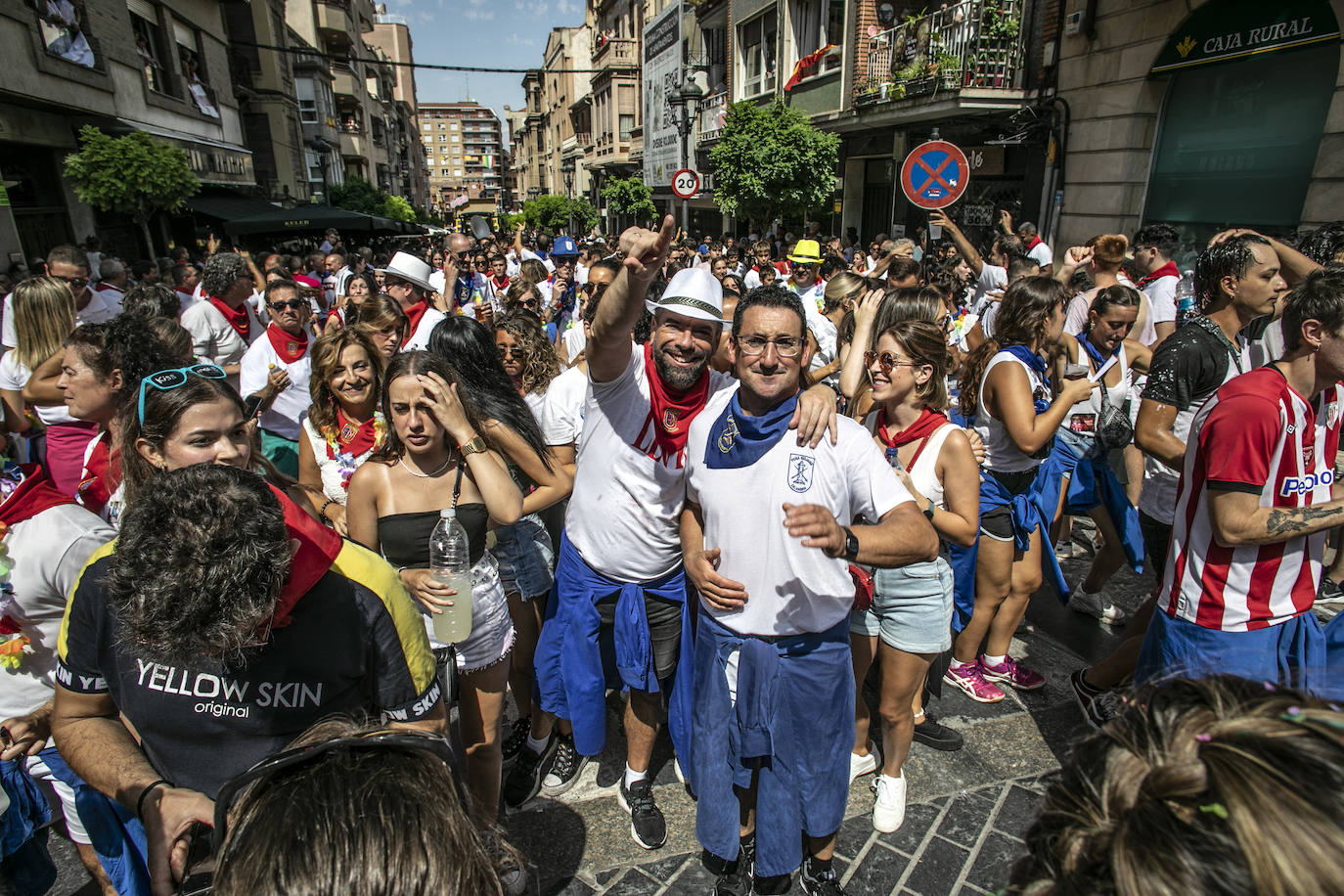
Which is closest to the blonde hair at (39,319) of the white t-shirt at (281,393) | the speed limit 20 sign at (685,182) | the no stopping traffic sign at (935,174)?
the white t-shirt at (281,393)

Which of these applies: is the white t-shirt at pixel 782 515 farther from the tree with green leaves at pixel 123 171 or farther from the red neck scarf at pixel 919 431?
the tree with green leaves at pixel 123 171

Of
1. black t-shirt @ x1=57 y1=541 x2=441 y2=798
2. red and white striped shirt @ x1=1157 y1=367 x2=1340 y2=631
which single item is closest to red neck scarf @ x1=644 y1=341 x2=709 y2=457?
black t-shirt @ x1=57 y1=541 x2=441 y2=798

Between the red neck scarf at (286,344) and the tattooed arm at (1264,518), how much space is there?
488 centimetres

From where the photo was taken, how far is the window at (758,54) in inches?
870

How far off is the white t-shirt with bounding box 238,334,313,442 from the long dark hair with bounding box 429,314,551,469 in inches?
66.7

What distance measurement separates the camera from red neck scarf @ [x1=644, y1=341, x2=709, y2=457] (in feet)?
8.96

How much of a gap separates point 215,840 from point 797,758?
68.2 inches

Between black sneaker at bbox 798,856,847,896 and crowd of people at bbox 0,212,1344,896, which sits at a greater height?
crowd of people at bbox 0,212,1344,896

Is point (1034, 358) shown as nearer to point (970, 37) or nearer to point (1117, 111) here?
point (1117, 111)

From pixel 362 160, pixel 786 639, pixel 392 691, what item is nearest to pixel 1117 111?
pixel 786 639

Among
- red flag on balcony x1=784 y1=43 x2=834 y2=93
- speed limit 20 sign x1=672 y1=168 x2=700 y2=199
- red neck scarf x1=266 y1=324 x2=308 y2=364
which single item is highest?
red flag on balcony x1=784 y1=43 x2=834 y2=93

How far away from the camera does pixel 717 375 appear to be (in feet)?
9.82

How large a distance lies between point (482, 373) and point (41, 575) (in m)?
1.67

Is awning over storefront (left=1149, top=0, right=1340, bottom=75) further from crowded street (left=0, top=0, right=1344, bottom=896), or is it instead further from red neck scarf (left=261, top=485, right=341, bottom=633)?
red neck scarf (left=261, top=485, right=341, bottom=633)
